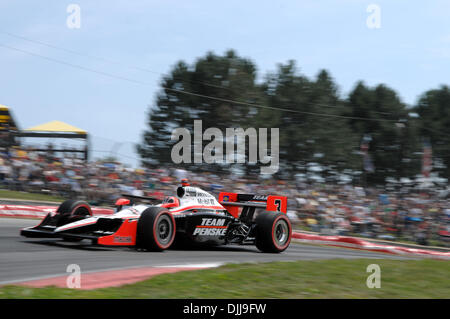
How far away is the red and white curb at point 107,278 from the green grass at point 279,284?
0.26 metres

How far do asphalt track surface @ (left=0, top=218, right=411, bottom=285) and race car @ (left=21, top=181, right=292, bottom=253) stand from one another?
21 cm

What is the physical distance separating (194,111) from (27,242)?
92.0 feet

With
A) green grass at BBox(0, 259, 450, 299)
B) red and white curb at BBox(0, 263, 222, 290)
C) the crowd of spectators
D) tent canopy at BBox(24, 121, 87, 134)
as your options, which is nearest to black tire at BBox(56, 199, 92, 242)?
red and white curb at BBox(0, 263, 222, 290)

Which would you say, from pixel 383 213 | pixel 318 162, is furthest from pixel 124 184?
pixel 318 162

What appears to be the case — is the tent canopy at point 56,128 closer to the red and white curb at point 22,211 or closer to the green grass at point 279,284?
the red and white curb at point 22,211

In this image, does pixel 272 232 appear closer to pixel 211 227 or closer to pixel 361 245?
pixel 211 227

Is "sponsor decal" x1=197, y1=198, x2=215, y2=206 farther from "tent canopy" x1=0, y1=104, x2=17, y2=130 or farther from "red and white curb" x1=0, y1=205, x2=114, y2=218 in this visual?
"tent canopy" x1=0, y1=104, x2=17, y2=130

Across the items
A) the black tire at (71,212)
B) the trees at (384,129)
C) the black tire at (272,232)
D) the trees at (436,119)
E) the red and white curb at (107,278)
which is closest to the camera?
the red and white curb at (107,278)

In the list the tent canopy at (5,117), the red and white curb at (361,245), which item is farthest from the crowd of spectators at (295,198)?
the tent canopy at (5,117)

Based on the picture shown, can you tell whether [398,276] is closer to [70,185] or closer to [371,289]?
[371,289]

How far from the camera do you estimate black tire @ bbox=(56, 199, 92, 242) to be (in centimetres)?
909

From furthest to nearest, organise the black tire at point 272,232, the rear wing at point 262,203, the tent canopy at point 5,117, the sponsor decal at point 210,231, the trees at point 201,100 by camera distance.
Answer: the trees at point 201,100 < the tent canopy at point 5,117 < the rear wing at point 262,203 < the black tire at point 272,232 < the sponsor decal at point 210,231

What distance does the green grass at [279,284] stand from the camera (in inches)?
209

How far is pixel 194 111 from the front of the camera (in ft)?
120
